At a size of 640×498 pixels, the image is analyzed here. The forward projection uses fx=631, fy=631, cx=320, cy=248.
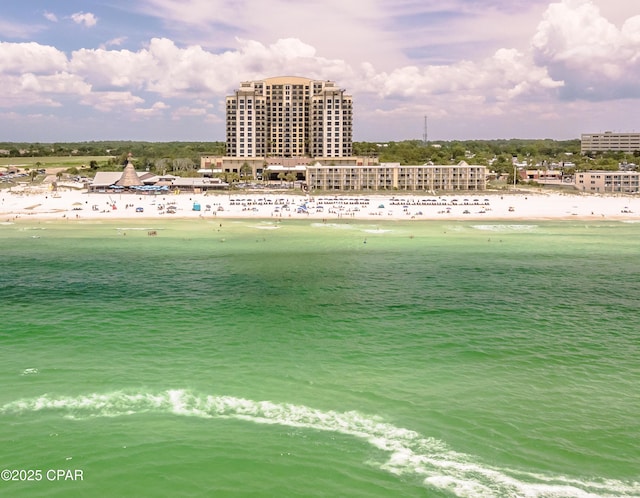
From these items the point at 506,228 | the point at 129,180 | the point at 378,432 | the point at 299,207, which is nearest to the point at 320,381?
the point at 378,432

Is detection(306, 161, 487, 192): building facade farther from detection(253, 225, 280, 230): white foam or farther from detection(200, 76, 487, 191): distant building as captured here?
detection(253, 225, 280, 230): white foam

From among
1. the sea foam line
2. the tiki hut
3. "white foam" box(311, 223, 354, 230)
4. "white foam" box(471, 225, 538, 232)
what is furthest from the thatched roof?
the sea foam line

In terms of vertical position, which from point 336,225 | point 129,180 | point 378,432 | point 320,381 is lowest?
point 378,432

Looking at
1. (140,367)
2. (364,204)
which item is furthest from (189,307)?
(364,204)

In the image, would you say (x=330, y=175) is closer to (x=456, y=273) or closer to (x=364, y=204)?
(x=364, y=204)

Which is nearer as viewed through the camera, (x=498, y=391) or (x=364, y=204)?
(x=498, y=391)

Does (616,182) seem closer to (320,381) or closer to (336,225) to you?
(336,225)

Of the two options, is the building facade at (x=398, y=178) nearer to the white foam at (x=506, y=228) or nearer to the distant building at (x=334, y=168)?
the distant building at (x=334, y=168)
